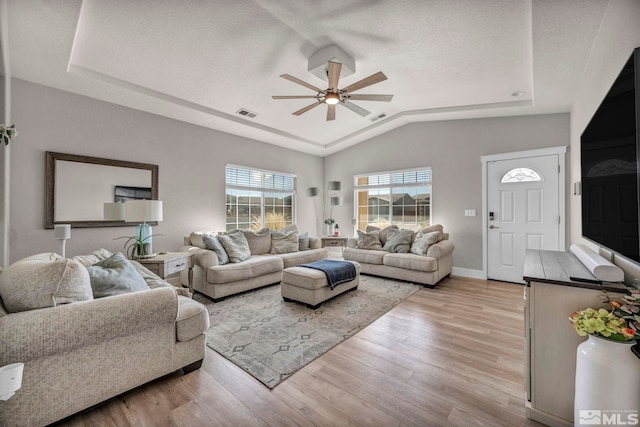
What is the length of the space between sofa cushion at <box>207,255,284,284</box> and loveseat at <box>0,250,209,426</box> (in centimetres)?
163

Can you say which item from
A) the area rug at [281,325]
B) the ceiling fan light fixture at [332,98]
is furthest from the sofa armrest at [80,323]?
the ceiling fan light fixture at [332,98]

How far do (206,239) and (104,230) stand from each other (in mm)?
1304

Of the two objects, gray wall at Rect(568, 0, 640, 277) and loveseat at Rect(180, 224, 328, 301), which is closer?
gray wall at Rect(568, 0, 640, 277)

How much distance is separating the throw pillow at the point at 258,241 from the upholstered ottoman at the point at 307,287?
1339 mm

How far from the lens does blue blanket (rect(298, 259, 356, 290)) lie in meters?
3.39

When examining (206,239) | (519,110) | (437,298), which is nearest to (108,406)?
(206,239)

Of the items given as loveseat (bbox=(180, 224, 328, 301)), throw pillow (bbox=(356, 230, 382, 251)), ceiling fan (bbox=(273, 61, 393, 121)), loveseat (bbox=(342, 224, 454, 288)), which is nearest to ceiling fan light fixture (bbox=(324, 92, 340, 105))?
ceiling fan (bbox=(273, 61, 393, 121))

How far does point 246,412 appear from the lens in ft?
5.32

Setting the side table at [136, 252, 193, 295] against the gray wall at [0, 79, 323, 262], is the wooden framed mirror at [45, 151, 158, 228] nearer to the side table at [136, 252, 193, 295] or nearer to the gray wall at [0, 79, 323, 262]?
the gray wall at [0, 79, 323, 262]

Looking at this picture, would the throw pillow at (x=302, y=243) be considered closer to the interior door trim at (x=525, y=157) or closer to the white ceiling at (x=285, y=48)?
the white ceiling at (x=285, y=48)

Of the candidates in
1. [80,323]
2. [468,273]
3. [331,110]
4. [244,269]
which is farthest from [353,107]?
[468,273]

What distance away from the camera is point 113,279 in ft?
6.24

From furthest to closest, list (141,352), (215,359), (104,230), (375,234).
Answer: (375,234) < (104,230) < (215,359) < (141,352)

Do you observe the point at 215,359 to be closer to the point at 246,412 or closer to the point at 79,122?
the point at 246,412
